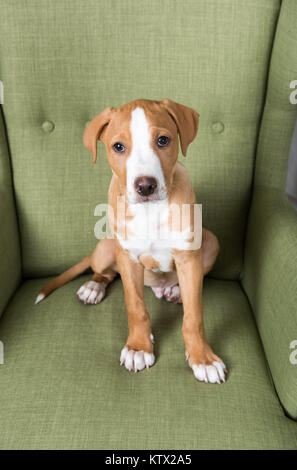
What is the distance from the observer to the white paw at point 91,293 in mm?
1405

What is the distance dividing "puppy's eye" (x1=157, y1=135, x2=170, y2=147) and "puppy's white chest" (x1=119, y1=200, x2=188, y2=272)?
0.17 metres

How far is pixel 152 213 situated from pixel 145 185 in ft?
0.62

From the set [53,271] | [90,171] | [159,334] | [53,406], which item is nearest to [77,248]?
[53,271]

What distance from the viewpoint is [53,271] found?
1.60 m

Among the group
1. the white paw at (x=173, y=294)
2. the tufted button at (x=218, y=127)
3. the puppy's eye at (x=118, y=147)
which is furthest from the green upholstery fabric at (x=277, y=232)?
the puppy's eye at (x=118, y=147)

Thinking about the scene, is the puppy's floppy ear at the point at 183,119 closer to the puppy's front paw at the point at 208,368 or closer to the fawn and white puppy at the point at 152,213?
the fawn and white puppy at the point at 152,213

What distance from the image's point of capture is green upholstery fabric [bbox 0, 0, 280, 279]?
1.35 m

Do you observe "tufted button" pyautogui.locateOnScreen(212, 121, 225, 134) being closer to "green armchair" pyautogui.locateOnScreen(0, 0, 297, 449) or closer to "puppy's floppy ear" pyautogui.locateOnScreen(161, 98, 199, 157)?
"green armchair" pyautogui.locateOnScreen(0, 0, 297, 449)

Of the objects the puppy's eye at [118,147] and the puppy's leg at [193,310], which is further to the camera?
the puppy's leg at [193,310]

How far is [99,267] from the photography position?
1445 millimetres

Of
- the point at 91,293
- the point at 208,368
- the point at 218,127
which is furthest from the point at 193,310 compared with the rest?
the point at 218,127

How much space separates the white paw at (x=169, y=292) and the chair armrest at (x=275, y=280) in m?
0.24
